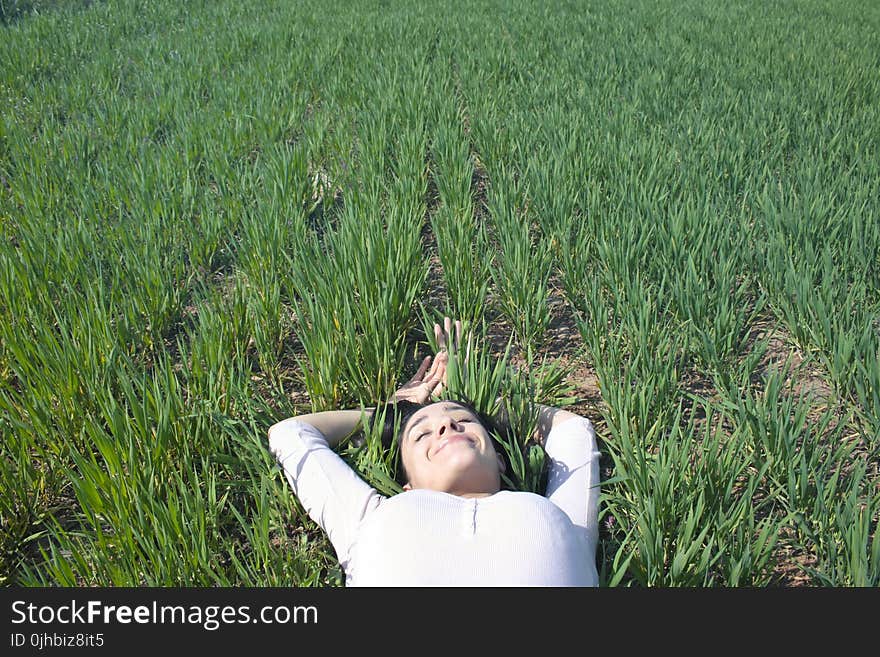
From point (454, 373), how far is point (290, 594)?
28.8 inches

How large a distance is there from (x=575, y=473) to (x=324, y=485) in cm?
53

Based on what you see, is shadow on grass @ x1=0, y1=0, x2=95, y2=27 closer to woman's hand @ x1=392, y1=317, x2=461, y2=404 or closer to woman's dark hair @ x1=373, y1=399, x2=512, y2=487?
woman's hand @ x1=392, y1=317, x2=461, y2=404

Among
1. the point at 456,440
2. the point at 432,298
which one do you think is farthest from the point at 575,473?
the point at 432,298

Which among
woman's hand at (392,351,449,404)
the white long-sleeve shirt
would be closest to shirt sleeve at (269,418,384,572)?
the white long-sleeve shirt

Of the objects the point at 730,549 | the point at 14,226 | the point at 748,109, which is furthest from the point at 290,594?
the point at 748,109

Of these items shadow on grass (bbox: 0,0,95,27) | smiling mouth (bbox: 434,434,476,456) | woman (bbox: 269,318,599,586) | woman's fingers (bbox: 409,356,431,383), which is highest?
shadow on grass (bbox: 0,0,95,27)

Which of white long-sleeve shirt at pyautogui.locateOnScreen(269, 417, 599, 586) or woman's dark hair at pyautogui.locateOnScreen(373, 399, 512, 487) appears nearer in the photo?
white long-sleeve shirt at pyautogui.locateOnScreen(269, 417, 599, 586)

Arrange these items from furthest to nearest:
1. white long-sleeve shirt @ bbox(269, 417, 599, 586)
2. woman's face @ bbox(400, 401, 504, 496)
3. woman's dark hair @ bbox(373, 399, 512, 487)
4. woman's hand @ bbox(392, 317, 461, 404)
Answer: woman's hand @ bbox(392, 317, 461, 404), woman's dark hair @ bbox(373, 399, 512, 487), woman's face @ bbox(400, 401, 504, 496), white long-sleeve shirt @ bbox(269, 417, 599, 586)

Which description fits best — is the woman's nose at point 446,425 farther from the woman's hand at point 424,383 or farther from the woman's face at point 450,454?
the woman's hand at point 424,383

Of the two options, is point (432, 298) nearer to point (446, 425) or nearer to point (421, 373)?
point (421, 373)

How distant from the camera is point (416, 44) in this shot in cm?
650

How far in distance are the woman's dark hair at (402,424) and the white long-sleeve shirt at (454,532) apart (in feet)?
0.48

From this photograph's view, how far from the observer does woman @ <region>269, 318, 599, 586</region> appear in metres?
1.24

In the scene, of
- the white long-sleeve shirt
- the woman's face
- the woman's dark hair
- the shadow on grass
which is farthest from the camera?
the shadow on grass
